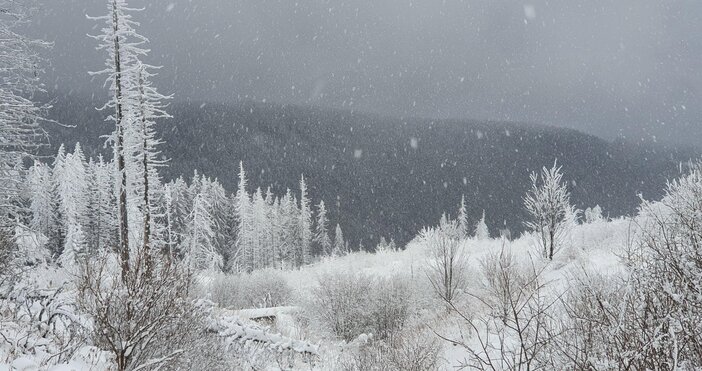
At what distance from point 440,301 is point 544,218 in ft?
20.5

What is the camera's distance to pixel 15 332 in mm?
6355

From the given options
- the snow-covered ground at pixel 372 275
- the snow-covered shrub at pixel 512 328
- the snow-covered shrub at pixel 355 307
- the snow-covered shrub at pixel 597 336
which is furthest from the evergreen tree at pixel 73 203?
the snow-covered shrub at pixel 597 336

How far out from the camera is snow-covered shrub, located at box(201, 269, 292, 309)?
2800 cm

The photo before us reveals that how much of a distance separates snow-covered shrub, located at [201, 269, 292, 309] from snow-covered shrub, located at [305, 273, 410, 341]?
701cm

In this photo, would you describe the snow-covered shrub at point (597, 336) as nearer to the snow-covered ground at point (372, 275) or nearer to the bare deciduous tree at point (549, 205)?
the snow-covered ground at point (372, 275)

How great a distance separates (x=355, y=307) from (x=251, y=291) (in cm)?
1062

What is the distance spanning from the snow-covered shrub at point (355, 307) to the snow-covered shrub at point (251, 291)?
701cm

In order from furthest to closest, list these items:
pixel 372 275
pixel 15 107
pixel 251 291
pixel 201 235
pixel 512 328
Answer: pixel 201 235 → pixel 251 291 → pixel 372 275 → pixel 15 107 → pixel 512 328

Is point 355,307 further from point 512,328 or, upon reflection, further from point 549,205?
point 512,328

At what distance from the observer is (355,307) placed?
68.6ft

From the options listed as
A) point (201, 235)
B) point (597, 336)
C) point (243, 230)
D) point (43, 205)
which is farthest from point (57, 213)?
point (597, 336)

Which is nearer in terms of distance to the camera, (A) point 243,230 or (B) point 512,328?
(B) point 512,328

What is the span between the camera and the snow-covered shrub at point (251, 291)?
28000mm

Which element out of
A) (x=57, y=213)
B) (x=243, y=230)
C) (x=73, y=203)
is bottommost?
(x=243, y=230)
